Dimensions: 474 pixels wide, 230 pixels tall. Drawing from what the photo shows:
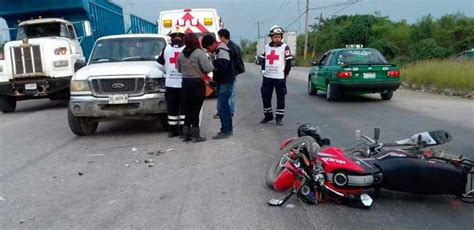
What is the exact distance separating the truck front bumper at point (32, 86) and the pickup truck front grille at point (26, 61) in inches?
7.2

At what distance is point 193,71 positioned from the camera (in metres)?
7.97

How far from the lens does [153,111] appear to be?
8.59 meters

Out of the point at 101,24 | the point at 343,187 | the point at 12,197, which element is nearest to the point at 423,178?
the point at 343,187

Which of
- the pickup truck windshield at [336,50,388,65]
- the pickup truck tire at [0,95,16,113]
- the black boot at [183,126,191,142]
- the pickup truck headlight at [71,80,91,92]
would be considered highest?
the pickup truck windshield at [336,50,388,65]

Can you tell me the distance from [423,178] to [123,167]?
3.77 m

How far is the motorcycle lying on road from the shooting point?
15.2 feet

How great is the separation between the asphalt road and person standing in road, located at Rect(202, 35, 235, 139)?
1.18 ft

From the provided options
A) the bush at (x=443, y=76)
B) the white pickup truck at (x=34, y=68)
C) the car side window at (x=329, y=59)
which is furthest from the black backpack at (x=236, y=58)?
the bush at (x=443, y=76)

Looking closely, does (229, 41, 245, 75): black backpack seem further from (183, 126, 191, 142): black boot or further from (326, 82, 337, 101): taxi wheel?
(326, 82, 337, 101): taxi wheel

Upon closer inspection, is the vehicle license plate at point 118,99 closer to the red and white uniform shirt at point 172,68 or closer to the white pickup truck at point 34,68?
the red and white uniform shirt at point 172,68

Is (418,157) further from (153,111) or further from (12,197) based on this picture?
(153,111)

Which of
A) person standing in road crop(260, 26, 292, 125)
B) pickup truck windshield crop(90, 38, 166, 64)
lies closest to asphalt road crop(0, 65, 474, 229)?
person standing in road crop(260, 26, 292, 125)

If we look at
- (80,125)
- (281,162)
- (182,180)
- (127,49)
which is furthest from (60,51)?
(281,162)

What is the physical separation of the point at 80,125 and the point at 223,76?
274cm
